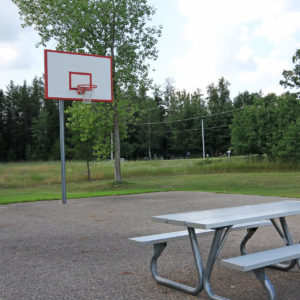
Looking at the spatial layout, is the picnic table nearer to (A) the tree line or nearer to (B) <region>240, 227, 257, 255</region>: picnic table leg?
(B) <region>240, 227, 257, 255</region>: picnic table leg

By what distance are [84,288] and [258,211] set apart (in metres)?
1.94

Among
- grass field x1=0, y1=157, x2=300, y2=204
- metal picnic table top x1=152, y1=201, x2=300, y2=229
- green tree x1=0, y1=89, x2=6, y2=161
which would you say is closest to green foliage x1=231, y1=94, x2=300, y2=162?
grass field x1=0, y1=157, x2=300, y2=204

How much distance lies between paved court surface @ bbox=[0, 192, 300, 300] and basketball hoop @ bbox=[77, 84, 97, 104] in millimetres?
5774

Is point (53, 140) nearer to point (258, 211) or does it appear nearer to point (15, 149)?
point (15, 149)

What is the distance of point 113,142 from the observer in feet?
70.5

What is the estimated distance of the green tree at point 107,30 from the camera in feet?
63.3

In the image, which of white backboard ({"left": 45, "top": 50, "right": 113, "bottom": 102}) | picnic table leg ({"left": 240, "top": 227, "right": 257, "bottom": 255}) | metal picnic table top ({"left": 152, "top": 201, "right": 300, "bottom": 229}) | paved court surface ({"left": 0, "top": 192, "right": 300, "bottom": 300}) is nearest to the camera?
metal picnic table top ({"left": 152, "top": 201, "right": 300, "bottom": 229})

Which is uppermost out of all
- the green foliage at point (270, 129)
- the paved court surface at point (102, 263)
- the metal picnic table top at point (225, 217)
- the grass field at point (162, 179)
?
the green foliage at point (270, 129)

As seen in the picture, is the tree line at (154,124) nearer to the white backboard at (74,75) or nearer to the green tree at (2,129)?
the green tree at (2,129)

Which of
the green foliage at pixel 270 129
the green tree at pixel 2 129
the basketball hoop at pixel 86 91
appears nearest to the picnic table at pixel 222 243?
the basketball hoop at pixel 86 91

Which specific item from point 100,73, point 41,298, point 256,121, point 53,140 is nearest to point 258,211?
point 41,298

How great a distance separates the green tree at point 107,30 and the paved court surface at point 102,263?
1223cm

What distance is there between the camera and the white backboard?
43.4 ft

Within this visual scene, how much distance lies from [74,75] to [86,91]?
675 millimetres
